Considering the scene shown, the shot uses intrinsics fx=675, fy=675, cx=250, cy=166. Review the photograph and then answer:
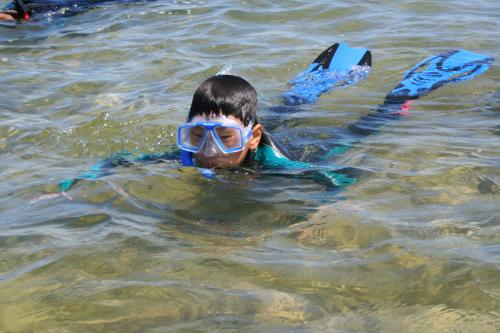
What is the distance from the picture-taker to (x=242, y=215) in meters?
3.36

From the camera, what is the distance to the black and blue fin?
18.3 ft

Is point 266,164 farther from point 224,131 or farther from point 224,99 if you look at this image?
point 224,99

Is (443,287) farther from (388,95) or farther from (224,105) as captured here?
(388,95)

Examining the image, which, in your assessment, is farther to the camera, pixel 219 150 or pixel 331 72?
pixel 331 72

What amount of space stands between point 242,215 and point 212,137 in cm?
64

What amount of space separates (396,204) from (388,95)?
2.37 m

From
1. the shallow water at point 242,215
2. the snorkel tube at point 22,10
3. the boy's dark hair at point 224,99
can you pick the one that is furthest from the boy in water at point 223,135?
the snorkel tube at point 22,10

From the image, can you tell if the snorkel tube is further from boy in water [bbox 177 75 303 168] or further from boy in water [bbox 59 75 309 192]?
boy in water [bbox 177 75 303 168]

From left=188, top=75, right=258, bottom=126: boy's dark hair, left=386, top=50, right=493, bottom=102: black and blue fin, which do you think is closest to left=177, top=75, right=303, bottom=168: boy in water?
left=188, top=75, right=258, bottom=126: boy's dark hair

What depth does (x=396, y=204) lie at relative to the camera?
11.1 feet

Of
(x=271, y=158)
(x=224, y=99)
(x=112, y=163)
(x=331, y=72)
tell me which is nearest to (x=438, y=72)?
(x=331, y=72)

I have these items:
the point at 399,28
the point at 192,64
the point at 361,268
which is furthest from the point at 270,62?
the point at 361,268

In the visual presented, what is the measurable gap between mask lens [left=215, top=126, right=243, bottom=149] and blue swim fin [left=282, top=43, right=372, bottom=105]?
6.00 feet

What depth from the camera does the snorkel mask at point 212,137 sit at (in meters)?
3.82
